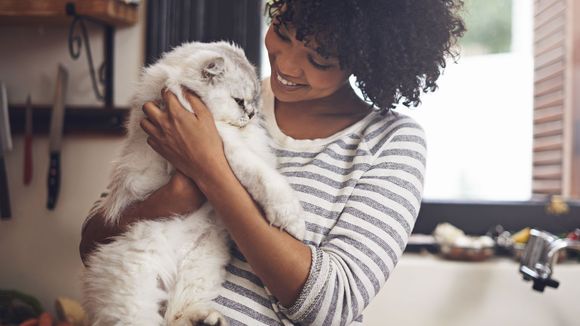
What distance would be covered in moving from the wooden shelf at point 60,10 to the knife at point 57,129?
23cm

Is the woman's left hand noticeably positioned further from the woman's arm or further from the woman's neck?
the woman's neck

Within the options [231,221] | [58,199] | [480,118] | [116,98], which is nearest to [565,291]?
[480,118]

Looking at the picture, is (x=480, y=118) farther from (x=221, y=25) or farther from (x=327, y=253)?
(x=327, y=253)

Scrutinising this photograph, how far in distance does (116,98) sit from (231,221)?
144 cm

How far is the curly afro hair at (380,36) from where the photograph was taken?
1061mm

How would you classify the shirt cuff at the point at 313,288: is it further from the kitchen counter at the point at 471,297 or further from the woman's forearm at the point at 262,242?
the kitchen counter at the point at 471,297

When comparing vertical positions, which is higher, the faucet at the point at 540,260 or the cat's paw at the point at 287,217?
the cat's paw at the point at 287,217

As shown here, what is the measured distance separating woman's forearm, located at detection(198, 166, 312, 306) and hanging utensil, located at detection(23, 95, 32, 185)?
1532 millimetres

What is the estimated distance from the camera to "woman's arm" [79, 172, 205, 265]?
1007 mm

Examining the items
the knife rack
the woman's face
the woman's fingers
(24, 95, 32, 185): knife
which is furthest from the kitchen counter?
(24, 95, 32, 185): knife

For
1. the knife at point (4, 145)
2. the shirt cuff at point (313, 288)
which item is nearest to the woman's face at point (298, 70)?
the shirt cuff at point (313, 288)

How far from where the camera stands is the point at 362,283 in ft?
2.91

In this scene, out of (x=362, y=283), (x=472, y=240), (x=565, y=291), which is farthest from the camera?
(x=472, y=240)

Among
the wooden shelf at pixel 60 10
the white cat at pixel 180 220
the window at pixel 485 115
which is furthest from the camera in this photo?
the window at pixel 485 115
